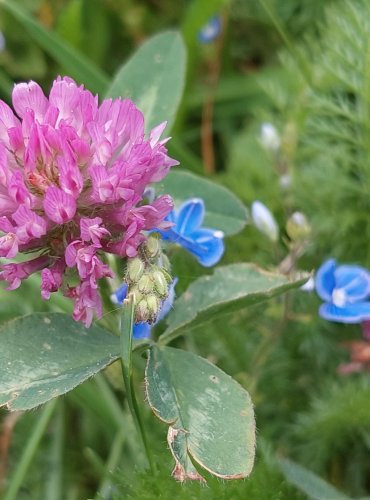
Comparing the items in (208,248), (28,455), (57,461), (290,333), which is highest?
(208,248)

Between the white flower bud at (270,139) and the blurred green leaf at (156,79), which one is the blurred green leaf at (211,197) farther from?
the white flower bud at (270,139)

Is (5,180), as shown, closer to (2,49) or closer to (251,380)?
(251,380)

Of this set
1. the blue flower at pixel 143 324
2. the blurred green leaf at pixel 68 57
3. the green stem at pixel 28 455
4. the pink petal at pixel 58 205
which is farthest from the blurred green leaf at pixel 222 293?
the blurred green leaf at pixel 68 57

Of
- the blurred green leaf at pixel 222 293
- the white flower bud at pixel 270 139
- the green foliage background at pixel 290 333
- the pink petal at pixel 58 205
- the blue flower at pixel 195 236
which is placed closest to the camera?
the pink petal at pixel 58 205

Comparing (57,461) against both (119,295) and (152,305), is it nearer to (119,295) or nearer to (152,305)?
(119,295)

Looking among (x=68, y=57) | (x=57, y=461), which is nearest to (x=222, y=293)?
(x=57, y=461)

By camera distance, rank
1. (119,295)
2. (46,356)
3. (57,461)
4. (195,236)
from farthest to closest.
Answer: (57,461) < (195,236) < (119,295) < (46,356)
